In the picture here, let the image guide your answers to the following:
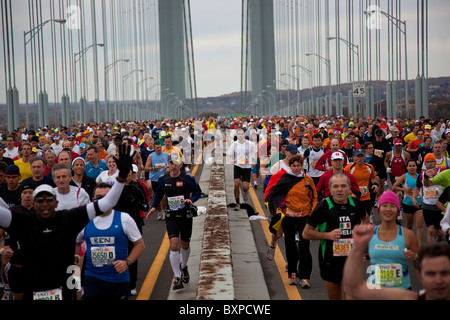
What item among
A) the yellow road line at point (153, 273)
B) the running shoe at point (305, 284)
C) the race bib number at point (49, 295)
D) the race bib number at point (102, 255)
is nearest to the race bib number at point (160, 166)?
the yellow road line at point (153, 273)

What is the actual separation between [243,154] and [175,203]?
23.1ft

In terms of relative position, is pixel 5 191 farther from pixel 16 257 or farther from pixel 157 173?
pixel 157 173

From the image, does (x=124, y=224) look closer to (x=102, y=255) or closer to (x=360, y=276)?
(x=102, y=255)

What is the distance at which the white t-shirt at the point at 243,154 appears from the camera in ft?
54.1

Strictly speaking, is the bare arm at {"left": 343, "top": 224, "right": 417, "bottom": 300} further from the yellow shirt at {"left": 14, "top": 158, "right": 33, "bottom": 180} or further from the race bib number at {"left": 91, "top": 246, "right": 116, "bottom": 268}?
the yellow shirt at {"left": 14, "top": 158, "right": 33, "bottom": 180}

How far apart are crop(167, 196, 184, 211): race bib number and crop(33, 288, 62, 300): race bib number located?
3.70 metres

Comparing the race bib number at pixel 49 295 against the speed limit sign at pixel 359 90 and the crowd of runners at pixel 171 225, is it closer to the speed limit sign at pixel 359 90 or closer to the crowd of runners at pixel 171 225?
the crowd of runners at pixel 171 225

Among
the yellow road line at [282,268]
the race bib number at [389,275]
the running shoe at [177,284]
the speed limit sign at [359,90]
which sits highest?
the speed limit sign at [359,90]

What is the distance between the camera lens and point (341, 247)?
7.06 meters

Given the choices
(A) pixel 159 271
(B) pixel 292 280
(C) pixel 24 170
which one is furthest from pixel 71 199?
(C) pixel 24 170

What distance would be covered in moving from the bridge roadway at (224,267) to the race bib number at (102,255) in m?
1.24

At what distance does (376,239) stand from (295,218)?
10.3ft

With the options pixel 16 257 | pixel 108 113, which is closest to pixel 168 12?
pixel 108 113

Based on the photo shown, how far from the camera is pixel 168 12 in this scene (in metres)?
136
